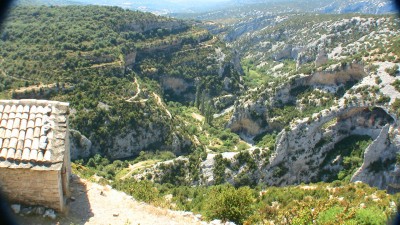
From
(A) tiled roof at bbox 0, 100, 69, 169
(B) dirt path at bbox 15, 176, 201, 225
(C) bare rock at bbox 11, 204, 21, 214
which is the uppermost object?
(A) tiled roof at bbox 0, 100, 69, 169

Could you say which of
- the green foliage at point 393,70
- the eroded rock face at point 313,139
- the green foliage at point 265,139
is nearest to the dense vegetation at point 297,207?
the eroded rock face at point 313,139

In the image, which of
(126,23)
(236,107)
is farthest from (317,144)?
(126,23)

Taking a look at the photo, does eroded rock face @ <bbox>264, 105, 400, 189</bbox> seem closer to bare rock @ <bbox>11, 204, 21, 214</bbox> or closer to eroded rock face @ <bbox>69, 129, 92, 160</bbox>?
eroded rock face @ <bbox>69, 129, 92, 160</bbox>

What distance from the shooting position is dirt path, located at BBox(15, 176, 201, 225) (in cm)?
1215

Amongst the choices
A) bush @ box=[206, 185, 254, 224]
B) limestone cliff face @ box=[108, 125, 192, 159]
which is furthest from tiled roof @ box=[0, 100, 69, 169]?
limestone cliff face @ box=[108, 125, 192, 159]

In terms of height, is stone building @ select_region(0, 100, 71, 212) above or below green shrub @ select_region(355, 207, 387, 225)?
above

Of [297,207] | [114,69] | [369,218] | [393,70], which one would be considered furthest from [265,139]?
[369,218]

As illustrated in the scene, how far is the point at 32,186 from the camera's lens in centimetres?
1172

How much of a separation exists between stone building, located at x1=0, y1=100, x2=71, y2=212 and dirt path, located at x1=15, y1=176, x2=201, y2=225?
2.16 ft

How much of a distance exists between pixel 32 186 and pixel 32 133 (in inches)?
71.0

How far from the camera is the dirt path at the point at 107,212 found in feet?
39.9

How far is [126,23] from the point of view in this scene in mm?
71812

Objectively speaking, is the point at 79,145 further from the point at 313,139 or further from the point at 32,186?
the point at 32,186

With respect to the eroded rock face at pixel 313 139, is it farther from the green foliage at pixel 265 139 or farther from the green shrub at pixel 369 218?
the green shrub at pixel 369 218
